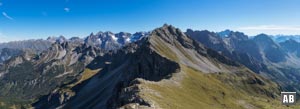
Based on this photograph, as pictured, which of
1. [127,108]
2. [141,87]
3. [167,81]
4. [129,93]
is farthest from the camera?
[167,81]

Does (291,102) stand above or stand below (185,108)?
above

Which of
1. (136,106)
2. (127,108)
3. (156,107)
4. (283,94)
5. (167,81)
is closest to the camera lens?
(283,94)

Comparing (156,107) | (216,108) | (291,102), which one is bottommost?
(216,108)

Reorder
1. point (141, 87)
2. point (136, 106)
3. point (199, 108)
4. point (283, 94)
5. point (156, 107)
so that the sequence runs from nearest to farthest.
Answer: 1. point (283, 94)
2. point (136, 106)
3. point (156, 107)
4. point (141, 87)
5. point (199, 108)

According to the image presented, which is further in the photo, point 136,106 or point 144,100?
point 144,100

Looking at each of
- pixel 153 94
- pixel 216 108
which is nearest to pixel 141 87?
pixel 153 94

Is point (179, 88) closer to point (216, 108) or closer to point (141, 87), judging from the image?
point (216, 108)

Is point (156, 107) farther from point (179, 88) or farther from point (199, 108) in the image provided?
point (179, 88)

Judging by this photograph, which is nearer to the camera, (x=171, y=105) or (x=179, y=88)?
(x=171, y=105)

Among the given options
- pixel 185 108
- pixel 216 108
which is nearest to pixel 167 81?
pixel 216 108
